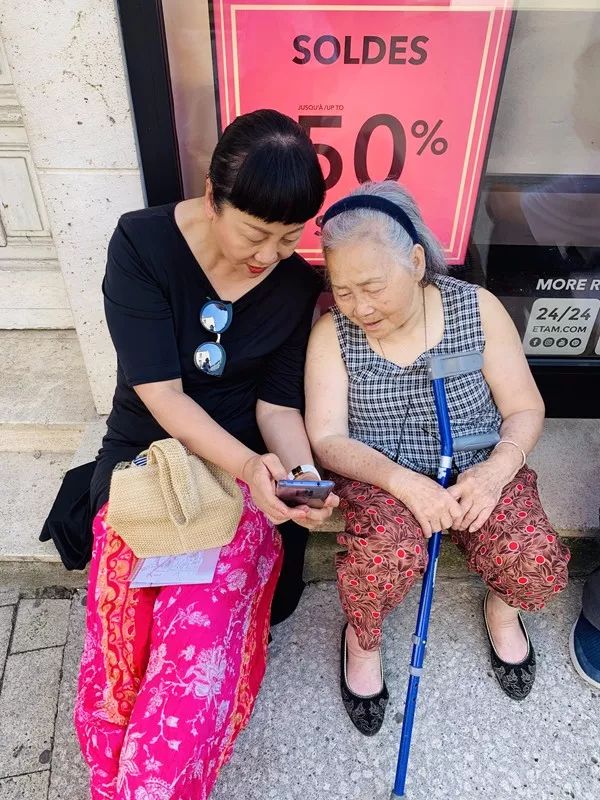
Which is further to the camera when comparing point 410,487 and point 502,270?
point 502,270

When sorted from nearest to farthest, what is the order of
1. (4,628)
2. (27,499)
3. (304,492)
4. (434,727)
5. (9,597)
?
(304,492), (434,727), (4,628), (9,597), (27,499)

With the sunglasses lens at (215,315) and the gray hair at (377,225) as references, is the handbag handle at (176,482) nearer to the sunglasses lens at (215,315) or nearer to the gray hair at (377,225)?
the sunglasses lens at (215,315)

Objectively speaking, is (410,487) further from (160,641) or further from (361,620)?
(160,641)

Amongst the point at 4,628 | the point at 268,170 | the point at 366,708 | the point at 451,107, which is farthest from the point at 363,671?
the point at 451,107

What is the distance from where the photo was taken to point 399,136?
7.48ft

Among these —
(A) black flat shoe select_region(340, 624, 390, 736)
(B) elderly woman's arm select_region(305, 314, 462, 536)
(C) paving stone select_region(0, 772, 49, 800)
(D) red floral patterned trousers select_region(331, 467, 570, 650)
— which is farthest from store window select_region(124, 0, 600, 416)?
(C) paving stone select_region(0, 772, 49, 800)

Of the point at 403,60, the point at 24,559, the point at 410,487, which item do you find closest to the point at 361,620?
the point at 410,487

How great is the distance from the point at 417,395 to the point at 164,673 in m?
1.08

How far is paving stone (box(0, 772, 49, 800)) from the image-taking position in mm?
1892

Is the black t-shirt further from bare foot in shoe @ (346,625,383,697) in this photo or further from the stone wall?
bare foot in shoe @ (346,625,383,697)

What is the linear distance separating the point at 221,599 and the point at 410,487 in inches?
24.2

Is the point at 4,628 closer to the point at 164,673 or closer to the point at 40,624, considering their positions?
the point at 40,624

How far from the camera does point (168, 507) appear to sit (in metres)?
1.72

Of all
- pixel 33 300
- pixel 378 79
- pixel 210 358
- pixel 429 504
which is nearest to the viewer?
pixel 429 504
